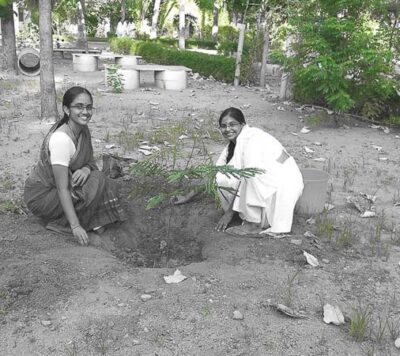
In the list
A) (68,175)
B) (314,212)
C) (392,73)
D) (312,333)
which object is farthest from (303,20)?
(312,333)

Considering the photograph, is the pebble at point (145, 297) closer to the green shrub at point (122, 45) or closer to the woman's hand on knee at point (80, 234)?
the woman's hand on knee at point (80, 234)

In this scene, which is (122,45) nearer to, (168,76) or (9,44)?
(9,44)

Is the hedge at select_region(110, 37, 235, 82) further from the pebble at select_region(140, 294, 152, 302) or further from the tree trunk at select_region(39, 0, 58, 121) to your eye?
the pebble at select_region(140, 294, 152, 302)

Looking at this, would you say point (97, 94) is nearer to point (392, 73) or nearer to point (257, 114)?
point (257, 114)

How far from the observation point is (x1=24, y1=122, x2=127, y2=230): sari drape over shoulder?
3354 mm

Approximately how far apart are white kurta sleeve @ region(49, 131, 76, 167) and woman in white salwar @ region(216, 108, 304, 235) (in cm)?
106

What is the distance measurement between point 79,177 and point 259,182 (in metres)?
1.25

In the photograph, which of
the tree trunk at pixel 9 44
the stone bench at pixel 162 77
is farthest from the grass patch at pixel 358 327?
the tree trunk at pixel 9 44

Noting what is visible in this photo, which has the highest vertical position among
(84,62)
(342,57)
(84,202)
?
(342,57)

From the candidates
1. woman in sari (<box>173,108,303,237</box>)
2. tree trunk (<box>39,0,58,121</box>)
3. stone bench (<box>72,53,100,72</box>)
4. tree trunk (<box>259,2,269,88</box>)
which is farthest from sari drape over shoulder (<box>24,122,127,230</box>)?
stone bench (<box>72,53,100,72</box>)

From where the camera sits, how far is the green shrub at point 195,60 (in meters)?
12.9

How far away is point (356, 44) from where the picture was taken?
22.0 feet

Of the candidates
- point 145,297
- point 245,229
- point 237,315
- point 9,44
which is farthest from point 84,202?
point 9,44

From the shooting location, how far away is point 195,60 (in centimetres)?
1418
